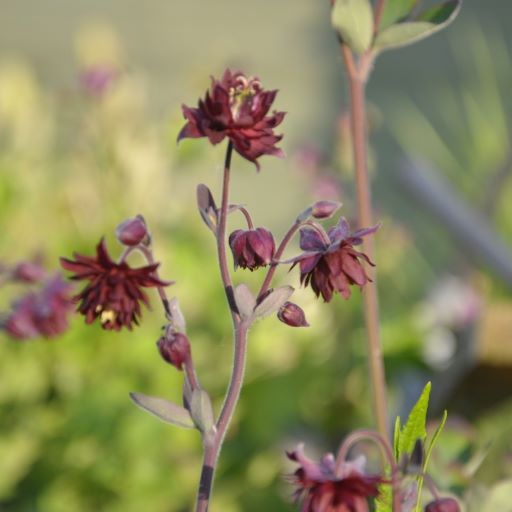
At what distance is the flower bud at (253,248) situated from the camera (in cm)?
81

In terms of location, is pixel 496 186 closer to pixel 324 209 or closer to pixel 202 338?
pixel 202 338

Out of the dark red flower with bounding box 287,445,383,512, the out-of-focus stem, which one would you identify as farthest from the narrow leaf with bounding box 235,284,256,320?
the out-of-focus stem

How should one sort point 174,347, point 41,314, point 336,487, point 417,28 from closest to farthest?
1. point 336,487
2. point 174,347
3. point 417,28
4. point 41,314

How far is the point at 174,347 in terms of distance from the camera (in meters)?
0.82

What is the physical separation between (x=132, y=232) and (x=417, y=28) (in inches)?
12.7

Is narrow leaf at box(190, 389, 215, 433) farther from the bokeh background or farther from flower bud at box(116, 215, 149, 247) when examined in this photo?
the bokeh background

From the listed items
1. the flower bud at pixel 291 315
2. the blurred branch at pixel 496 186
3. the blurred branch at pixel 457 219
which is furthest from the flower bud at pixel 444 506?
the blurred branch at pixel 496 186

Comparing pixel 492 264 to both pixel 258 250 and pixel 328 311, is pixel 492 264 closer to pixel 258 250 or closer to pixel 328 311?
pixel 328 311

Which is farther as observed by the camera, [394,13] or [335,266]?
[394,13]

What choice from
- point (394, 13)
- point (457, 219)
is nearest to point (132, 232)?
point (394, 13)

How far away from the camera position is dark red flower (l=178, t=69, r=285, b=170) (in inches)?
31.8

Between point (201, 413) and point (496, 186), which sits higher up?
point (201, 413)

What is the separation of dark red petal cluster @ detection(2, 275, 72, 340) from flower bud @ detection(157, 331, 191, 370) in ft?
1.05

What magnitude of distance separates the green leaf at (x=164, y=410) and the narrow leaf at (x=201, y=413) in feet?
0.04
